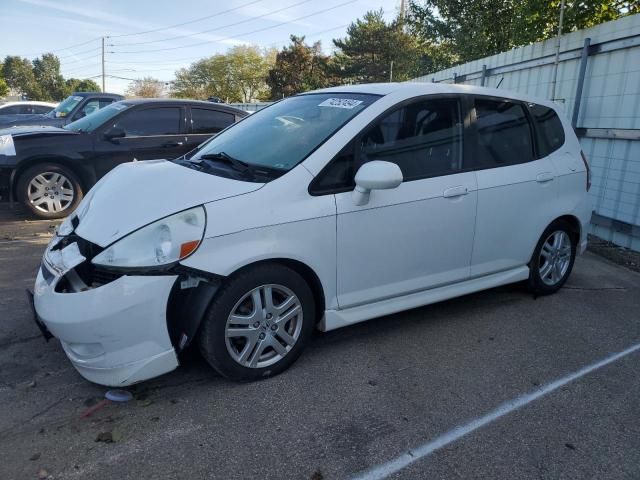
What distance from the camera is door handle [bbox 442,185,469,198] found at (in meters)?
3.40

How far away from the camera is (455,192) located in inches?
136

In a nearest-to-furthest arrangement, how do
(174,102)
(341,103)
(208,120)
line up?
(341,103) → (174,102) → (208,120)

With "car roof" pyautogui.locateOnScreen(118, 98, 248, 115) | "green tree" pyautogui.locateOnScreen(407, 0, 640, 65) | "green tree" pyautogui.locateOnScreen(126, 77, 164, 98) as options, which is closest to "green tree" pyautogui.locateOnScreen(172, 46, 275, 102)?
"green tree" pyautogui.locateOnScreen(126, 77, 164, 98)

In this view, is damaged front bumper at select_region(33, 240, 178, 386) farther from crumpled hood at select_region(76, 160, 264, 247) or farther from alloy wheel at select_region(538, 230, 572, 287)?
alloy wheel at select_region(538, 230, 572, 287)

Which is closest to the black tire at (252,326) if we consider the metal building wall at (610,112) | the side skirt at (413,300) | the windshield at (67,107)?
the side skirt at (413,300)

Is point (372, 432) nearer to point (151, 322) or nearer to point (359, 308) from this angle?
point (359, 308)

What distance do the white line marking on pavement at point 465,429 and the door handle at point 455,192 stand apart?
52.8 inches

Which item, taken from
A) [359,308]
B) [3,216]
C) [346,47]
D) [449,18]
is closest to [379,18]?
[346,47]

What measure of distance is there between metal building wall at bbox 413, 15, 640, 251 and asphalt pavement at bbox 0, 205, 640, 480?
2.84 metres

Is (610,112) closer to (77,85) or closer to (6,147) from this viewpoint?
(6,147)

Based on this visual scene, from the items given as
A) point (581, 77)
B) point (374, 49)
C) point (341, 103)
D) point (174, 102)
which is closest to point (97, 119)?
point (174, 102)

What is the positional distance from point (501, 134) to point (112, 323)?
10.1 ft

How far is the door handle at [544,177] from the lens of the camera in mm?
3965

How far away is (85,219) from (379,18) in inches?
1693
